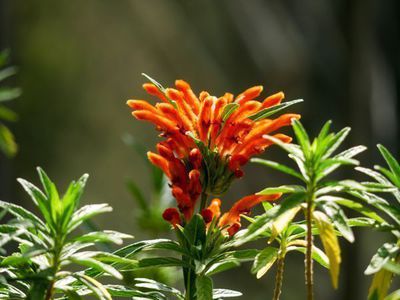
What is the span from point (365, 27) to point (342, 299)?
97 centimetres

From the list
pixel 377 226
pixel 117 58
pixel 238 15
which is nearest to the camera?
pixel 377 226

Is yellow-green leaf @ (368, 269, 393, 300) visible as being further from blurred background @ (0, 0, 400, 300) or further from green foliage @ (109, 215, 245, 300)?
blurred background @ (0, 0, 400, 300)

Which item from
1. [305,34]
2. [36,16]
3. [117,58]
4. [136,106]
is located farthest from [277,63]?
[136,106]

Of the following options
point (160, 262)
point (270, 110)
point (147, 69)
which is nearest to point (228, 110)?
point (270, 110)

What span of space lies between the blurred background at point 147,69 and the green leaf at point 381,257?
232cm

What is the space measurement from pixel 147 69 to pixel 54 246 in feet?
10.7

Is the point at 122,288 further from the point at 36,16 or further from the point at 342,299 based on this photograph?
the point at 36,16

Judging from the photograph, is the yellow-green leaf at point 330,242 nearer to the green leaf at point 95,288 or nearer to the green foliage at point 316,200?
the green foliage at point 316,200

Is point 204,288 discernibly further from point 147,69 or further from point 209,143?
point 147,69

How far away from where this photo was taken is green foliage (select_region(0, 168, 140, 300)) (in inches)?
18.6

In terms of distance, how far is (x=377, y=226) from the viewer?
20.4 inches

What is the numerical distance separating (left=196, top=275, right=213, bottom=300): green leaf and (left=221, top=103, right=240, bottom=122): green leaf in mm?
136

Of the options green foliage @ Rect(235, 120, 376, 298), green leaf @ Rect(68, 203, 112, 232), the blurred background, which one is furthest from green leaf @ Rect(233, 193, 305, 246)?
the blurred background

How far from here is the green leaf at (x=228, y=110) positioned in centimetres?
56
